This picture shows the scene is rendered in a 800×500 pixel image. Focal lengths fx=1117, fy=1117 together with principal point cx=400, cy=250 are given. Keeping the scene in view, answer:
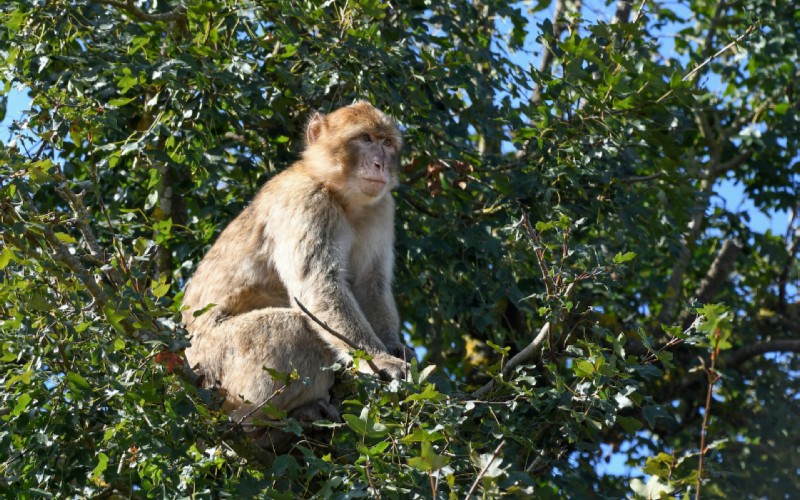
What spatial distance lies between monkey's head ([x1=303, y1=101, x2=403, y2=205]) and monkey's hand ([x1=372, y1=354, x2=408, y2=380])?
1215mm

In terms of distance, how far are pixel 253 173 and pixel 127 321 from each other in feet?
10.6

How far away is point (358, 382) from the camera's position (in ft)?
17.1

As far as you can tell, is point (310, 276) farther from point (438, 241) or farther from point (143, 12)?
A: point (143, 12)

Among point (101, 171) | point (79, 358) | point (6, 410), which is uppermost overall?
point (101, 171)

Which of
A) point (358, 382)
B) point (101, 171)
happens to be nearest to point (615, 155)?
point (358, 382)

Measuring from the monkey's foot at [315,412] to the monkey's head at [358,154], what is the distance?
58.2 inches

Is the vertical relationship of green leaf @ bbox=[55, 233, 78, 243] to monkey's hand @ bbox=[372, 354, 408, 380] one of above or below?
below

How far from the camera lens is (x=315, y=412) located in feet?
21.0

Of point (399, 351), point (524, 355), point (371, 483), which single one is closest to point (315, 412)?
point (399, 351)

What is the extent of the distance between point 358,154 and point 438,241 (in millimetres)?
960

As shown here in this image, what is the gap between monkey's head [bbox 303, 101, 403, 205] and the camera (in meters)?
7.22

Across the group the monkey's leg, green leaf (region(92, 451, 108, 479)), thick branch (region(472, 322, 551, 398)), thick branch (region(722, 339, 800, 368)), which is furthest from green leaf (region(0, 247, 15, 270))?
thick branch (region(722, 339, 800, 368))

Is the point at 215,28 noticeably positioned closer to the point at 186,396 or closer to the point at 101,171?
the point at 101,171

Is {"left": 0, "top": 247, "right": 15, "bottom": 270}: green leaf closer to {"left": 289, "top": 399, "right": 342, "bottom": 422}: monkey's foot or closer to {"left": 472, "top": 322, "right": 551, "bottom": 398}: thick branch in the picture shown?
{"left": 289, "top": 399, "right": 342, "bottom": 422}: monkey's foot
